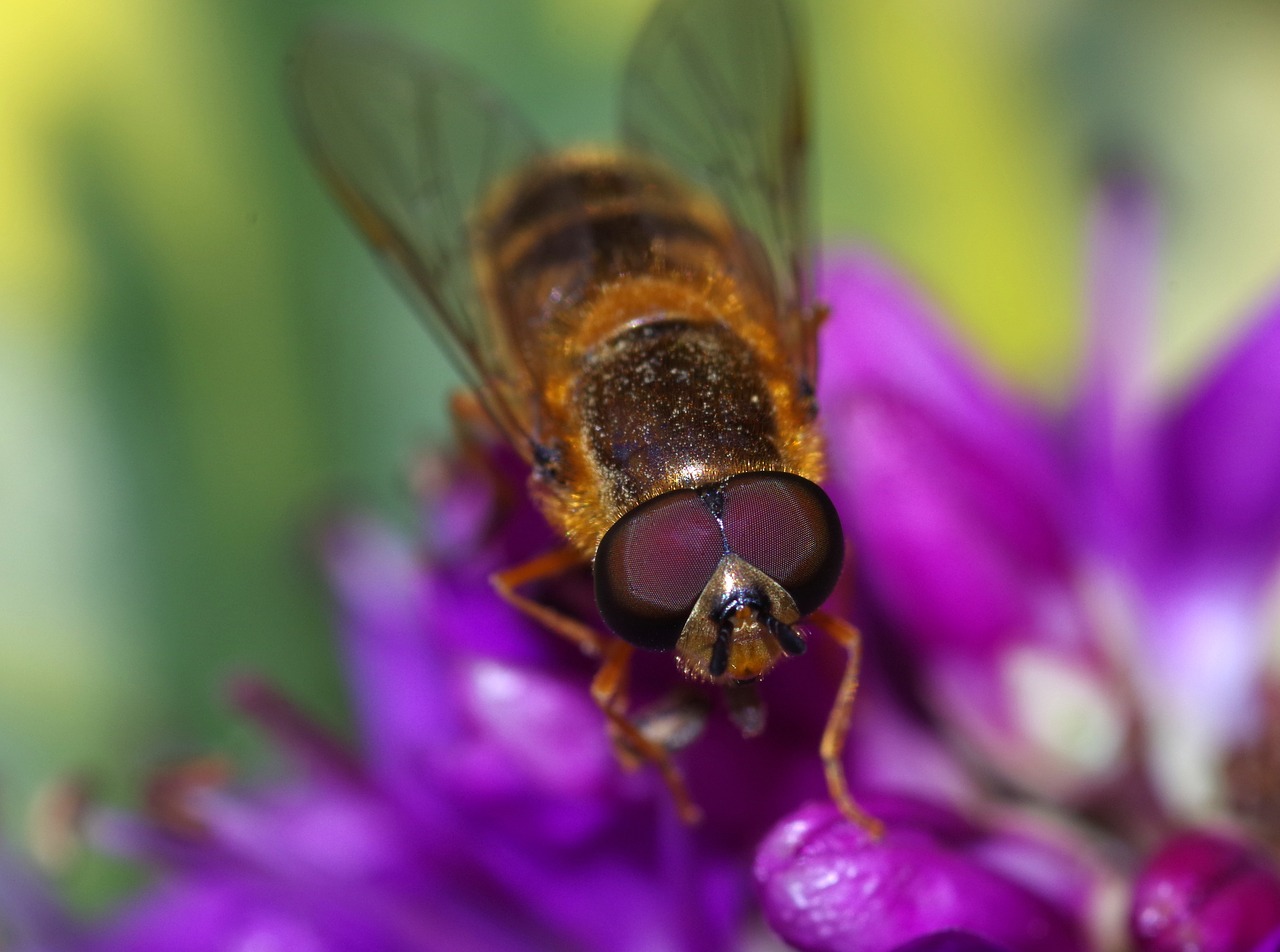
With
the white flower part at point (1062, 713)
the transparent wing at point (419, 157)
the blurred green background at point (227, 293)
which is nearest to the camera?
the transparent wing at point (419, 157)

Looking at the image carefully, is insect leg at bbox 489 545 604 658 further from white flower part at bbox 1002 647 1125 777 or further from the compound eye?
white flower part at bbox 1002 647 1125 777

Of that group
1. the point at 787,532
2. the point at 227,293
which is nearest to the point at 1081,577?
the point at 787,532

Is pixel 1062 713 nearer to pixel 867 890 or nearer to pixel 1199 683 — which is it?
pixel 1199 683

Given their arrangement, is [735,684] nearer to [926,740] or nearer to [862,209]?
[926,740]

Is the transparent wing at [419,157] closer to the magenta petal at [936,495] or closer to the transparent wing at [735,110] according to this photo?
the transparent wing at [735,110]

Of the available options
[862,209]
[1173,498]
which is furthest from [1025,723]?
[862,209]

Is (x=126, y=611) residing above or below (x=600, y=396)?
below

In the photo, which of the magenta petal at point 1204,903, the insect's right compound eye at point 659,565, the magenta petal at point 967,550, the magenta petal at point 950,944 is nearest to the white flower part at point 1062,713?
the magenta petal at point 967,550

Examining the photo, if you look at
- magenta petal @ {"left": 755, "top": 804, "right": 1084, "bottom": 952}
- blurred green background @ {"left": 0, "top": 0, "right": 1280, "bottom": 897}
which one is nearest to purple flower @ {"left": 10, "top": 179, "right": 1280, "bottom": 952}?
magenta petal @ {"left": 755, "top": 804, "right": 1084, "bottom": 952}
